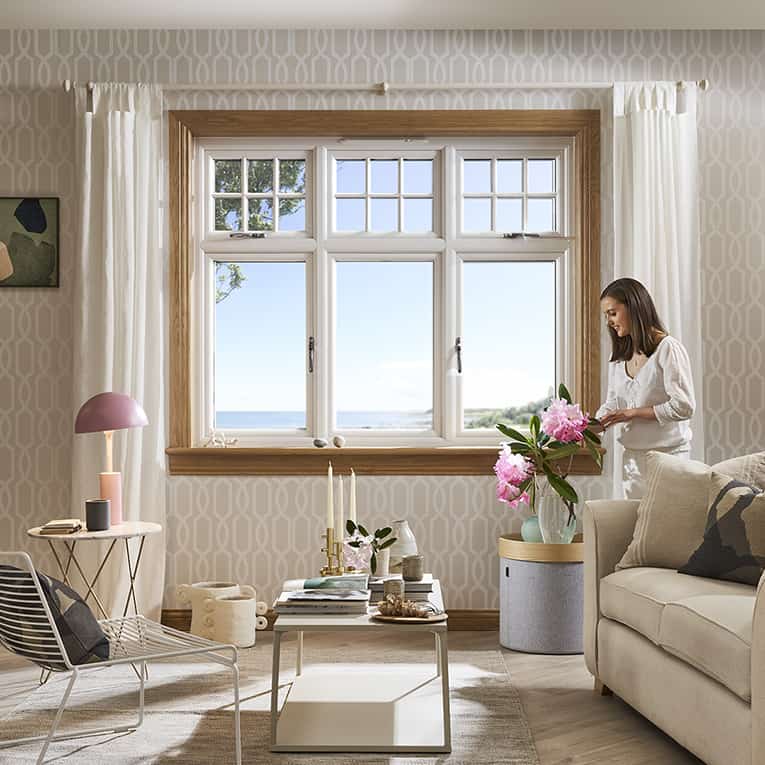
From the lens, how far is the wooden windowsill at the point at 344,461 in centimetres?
476

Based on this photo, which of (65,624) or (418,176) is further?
(418,176)

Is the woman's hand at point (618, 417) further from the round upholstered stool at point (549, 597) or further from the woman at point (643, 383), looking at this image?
the round upholstered stool at point (549, 597)

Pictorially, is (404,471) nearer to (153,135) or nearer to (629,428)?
(629,428)

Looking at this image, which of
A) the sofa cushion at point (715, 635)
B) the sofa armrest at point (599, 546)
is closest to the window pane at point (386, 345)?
the sofa armrest at point (599, 546)

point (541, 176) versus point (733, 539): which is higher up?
point (541, 176)

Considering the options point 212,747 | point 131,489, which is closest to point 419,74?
point 131,489

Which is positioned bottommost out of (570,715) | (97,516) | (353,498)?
(570,715)

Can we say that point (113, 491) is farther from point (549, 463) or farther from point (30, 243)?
point (549, 463)

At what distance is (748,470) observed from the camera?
3.42 metres

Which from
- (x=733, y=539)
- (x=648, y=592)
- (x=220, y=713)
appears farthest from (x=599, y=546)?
(x=220, y=713)

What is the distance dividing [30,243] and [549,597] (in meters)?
2.94

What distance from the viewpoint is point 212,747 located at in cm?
305

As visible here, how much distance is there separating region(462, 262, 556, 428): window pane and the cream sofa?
1.40 metres

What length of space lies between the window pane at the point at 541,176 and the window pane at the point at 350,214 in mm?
850
